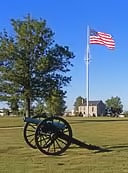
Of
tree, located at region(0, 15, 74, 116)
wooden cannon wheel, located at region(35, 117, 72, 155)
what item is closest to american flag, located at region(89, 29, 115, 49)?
tree, located at region(0, 15, 74, 116)

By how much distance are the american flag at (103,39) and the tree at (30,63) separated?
386 cm

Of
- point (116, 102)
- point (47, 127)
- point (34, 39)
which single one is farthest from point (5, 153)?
A: point (116, 102)

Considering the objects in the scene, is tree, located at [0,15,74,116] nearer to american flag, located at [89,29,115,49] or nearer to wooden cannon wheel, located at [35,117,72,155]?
american flag, located at [89,29,115,49]

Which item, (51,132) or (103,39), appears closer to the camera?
(51,132)

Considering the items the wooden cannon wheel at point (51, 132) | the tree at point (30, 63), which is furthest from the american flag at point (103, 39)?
the wooden cannon wheel at point (51, 132)

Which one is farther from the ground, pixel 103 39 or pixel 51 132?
pixel 103 39

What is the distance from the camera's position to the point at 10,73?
53.5m

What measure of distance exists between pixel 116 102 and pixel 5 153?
521 feet

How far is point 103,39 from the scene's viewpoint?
193 feet

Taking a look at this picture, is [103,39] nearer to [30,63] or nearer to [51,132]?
[30,63]

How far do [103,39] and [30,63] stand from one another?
389 inches

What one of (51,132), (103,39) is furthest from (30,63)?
(51,132)

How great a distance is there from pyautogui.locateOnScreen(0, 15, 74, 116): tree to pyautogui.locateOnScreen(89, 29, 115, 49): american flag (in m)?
3.86

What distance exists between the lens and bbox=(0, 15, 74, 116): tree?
178 ft
